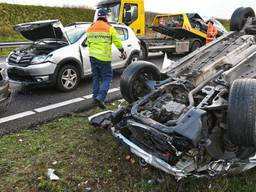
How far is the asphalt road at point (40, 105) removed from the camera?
529 cm

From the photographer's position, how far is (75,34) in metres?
7.55

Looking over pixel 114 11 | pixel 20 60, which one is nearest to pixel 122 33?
pixel 20 60

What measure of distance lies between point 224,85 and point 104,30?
2.65 metres

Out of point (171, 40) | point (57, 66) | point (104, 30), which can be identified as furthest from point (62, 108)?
point (171, 40)

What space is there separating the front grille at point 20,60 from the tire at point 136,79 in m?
3.07

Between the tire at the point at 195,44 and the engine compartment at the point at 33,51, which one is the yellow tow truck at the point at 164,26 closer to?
the tire at the point at 195,44

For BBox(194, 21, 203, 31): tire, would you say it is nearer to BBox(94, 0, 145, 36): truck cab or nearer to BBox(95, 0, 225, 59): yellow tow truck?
BBox(95, 0, 225, 59): yellow tow truck

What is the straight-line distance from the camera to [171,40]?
1255cm

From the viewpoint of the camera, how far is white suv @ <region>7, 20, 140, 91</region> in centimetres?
674

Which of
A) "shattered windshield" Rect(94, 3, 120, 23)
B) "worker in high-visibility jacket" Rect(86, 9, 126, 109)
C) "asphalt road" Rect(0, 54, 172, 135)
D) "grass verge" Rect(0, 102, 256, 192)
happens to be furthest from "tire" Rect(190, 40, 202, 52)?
"grass verge" Rect(0, 102, 256, 192)

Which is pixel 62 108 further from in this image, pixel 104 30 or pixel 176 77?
pixel 176 77

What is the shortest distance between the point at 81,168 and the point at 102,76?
242 cm

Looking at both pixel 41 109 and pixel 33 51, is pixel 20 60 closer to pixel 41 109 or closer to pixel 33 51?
pixel 33 51

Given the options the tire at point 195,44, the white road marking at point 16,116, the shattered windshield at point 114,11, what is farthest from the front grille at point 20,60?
the tire at point 195,44
